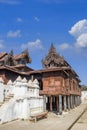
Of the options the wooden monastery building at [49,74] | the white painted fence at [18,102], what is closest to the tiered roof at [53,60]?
the wooden monastery building at [49,74]

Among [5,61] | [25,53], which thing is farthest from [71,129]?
[25,53]

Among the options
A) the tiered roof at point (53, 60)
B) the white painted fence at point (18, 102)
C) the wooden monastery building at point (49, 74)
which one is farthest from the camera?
the tiered roof at point (53, 60)

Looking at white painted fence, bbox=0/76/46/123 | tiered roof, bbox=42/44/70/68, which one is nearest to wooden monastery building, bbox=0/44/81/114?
tiered roof, bbox=42/44/70/68

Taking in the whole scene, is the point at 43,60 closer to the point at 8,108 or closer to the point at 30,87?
the point at 30,87

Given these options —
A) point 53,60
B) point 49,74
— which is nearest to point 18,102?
point 49,74

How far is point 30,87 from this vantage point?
26.1 m

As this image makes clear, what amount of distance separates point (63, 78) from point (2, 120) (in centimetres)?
2017

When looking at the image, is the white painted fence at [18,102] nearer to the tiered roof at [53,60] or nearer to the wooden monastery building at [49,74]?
the wooden monastery building at [49,74]

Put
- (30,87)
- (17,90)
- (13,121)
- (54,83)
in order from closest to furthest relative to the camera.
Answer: (13,121) → (17,90) → (30,87) → (54,83)

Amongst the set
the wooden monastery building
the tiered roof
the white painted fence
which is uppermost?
the tiered roof

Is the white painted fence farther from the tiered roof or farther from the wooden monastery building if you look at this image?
the tiered roof

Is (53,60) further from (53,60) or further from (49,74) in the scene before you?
(49,74)

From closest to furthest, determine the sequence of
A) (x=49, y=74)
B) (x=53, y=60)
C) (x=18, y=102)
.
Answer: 1. (x=18, y=102)
2. (x=49, y=74)
3. (x=53, y=60)

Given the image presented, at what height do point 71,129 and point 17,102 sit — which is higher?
point 17,102
